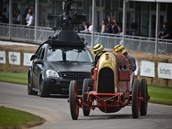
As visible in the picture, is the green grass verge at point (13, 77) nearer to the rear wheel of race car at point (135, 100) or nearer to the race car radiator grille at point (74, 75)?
the race car radiator grille at point (74, 75)

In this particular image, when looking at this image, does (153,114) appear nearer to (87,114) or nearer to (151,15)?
(87,114)

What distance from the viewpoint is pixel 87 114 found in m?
21.3

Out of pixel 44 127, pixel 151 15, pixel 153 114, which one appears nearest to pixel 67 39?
pixel 153 114

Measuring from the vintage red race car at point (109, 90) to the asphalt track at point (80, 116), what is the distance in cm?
33

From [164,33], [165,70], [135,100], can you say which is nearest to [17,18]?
[164,33]

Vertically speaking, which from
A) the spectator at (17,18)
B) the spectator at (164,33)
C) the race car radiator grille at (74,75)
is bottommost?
the race car radiator grille at (74,75)

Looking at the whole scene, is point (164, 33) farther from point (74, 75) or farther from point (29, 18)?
point (74, 75)

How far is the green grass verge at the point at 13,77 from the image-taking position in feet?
113

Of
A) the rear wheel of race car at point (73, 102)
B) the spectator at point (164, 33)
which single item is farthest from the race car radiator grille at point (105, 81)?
the spectator at point (164, 33)

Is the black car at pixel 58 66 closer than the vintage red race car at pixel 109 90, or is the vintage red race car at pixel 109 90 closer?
the vintage red race car at pixel 109 90

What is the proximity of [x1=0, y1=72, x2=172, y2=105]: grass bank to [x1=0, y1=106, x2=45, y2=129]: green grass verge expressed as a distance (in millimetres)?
6056

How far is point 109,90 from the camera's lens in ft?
67.2

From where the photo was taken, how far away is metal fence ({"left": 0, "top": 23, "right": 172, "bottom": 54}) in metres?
40.5

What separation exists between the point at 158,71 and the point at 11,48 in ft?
33.4
